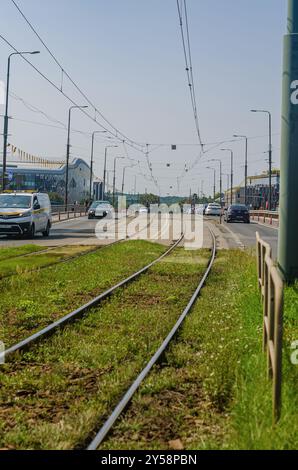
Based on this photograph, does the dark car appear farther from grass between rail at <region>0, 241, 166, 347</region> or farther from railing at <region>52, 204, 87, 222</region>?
grass between rail at <region>0, 241, 166, 347</region>

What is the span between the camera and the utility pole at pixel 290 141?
10875 mm

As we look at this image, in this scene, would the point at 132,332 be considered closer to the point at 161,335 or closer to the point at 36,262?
the point at 161,335

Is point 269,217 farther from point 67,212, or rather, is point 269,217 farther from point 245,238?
point 245,238

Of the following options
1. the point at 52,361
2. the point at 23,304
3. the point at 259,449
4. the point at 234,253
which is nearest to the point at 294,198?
the point at 23,304

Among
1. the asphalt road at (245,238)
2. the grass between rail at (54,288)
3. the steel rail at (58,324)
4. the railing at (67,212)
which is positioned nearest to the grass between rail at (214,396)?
the steel rail at (58,324)

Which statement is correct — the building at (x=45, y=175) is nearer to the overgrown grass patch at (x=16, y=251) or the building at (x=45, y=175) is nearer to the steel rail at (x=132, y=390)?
the overgrown grass patch at (x=16, y=251)

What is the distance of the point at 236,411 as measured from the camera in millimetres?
4883

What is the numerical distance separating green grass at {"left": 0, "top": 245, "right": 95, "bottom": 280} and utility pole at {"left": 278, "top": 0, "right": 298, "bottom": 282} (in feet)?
19.2

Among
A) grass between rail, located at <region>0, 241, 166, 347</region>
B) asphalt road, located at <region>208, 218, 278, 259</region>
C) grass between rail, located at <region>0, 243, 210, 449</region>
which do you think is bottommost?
grass between rail, located at <region>0, 243, 210, 449</region>

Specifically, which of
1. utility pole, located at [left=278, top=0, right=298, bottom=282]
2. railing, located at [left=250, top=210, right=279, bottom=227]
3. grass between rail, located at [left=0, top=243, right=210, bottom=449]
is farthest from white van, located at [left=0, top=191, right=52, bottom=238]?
railing, located at [left=250, top=210, right=279, bottom=227]

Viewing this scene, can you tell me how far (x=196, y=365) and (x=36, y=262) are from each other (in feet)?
35.2

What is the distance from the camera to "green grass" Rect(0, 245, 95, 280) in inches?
576
